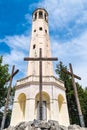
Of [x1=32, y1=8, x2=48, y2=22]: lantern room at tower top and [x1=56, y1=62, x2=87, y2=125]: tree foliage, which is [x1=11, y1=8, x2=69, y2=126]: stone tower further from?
[x1=32, y1=8, x2=48, y2=22]: lantern room at tower top

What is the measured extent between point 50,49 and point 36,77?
788 cm

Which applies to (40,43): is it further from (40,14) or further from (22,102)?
(22,102)

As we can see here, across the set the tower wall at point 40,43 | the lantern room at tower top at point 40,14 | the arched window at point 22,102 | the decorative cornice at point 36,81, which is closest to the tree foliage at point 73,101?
the tower wall at point 40,43

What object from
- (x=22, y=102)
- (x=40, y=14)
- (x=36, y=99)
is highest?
(x=40, y=14)

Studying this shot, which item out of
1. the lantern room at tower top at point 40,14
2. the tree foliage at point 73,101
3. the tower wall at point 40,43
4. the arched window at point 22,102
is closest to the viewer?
the arched window at point 22,102

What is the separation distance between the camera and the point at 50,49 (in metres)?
28.3

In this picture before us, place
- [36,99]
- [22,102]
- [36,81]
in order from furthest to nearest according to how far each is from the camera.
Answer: [22,102] < [36,99] < [36,81]

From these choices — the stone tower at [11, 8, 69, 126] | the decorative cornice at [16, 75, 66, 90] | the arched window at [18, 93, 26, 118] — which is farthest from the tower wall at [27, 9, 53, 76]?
the arched window at [18, 93, 26, 118]

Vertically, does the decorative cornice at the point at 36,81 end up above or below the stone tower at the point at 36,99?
above

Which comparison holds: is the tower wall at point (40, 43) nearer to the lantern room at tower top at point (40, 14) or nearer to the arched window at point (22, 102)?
the lantern room at tower top at point (40, 14)

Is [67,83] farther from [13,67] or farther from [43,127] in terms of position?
[43,127]

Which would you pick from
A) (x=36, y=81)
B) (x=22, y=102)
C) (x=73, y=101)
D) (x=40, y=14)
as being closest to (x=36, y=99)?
(x=36, y=81)

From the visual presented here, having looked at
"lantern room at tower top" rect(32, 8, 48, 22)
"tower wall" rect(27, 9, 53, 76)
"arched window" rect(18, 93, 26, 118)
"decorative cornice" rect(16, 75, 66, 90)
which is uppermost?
"lantern room at tower top" rect(32, 8, 48, 22)

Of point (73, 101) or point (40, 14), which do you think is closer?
point (73, 101)
